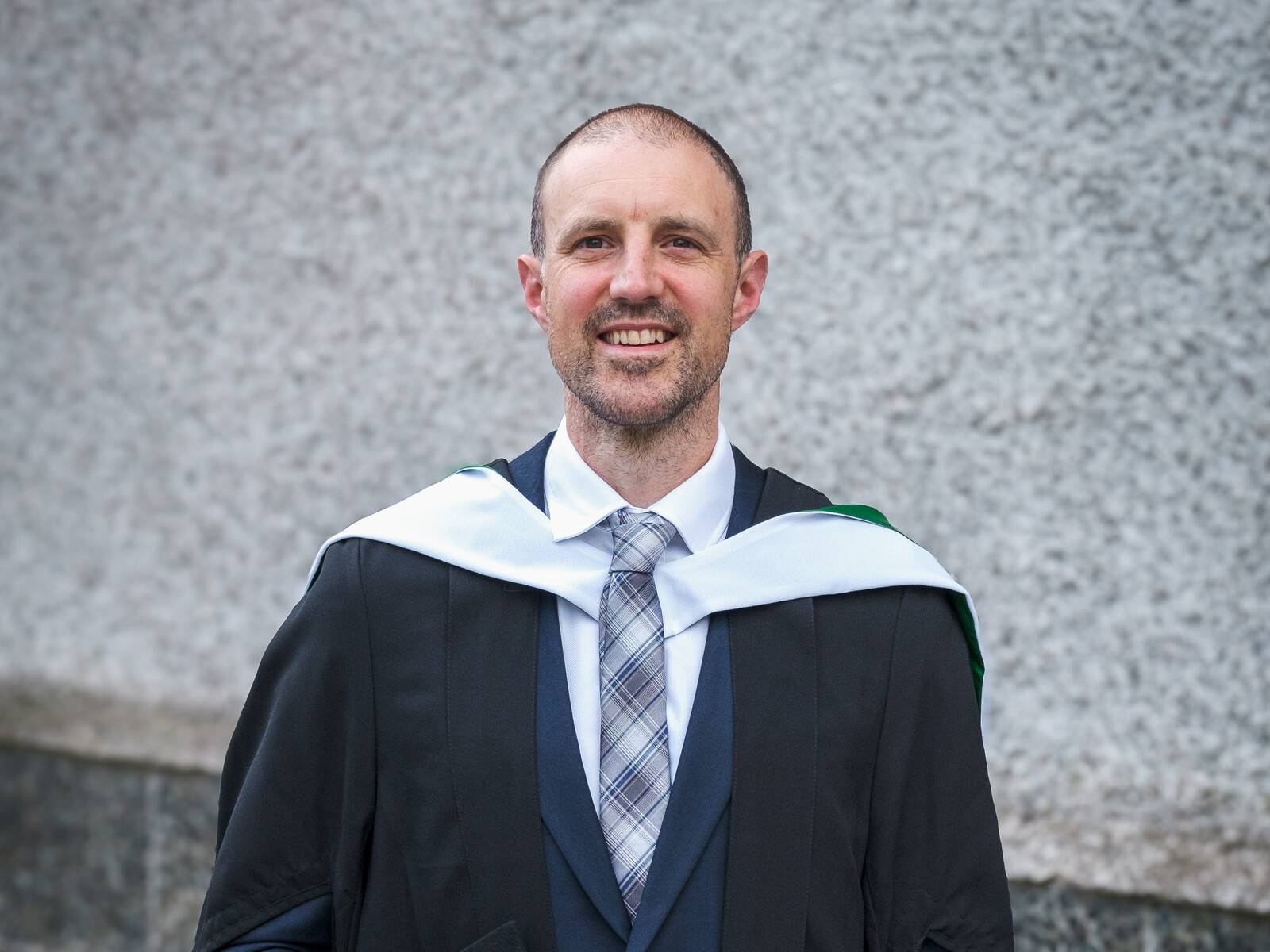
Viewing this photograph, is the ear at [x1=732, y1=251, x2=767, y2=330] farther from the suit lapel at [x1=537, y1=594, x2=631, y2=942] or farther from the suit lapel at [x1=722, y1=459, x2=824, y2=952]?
the suit lapel at [x1=537, y1=594, x2=631, y2=942]

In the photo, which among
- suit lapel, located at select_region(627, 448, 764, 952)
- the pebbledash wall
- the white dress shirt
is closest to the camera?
suit lapel, located at select_region(627, 448, 764, 952)

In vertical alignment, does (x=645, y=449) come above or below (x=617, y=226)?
below

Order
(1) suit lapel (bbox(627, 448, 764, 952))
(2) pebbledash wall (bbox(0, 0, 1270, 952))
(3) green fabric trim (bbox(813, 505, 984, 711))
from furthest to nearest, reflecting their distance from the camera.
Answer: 1. (2) pebbledash wall (bbox(0, 0, 1270, 952))
2. (3) green fabric trim (bbox(813, 505, 984, 711))
3. (1) suit lapel (bbox(627, 448, 764, 952))

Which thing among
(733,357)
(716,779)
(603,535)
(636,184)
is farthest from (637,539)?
(733,357)

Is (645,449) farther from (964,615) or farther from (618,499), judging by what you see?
(964,615)

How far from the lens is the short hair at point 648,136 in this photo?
1889mm

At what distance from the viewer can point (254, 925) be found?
1.83m

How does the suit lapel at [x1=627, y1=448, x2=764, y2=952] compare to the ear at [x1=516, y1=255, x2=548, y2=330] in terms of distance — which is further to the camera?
the ear at [x1=516, y1=255, x2=548, y2=330]

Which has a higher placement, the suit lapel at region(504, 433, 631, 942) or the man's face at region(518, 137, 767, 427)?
the man's face at region(518, 137, 767, 427)

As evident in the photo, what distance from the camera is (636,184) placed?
1.83m

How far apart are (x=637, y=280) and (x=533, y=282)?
27cm

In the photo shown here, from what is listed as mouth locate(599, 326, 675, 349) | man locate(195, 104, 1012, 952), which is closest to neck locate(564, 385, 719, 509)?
man locate(195, 104, 1012, 952)

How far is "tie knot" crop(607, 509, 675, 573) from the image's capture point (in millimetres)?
1866

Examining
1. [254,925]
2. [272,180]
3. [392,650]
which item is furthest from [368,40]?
[254,925]
